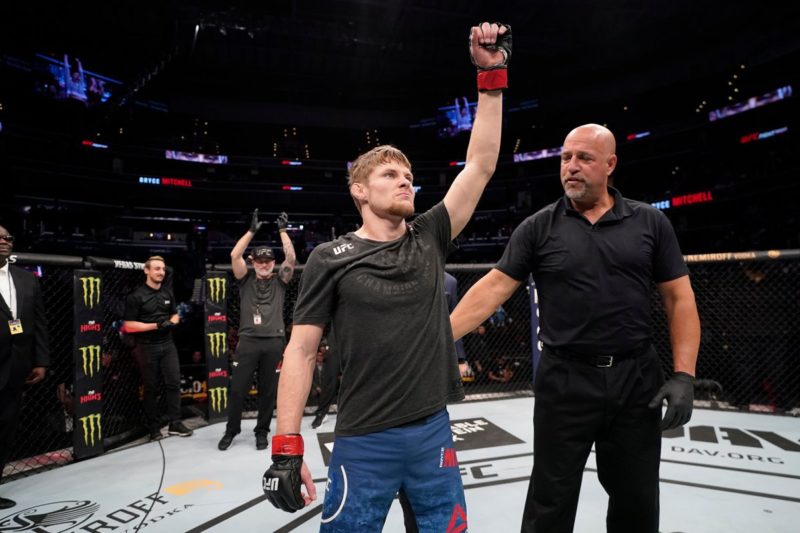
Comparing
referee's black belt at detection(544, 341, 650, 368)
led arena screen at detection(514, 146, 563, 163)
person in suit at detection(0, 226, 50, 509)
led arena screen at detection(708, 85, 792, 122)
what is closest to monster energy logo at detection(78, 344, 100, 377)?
person in suit at detection(0, 226, 50, 509)

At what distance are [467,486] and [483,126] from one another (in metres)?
2.54

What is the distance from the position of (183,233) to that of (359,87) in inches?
460

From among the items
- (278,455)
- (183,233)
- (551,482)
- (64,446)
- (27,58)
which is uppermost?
(27,58)

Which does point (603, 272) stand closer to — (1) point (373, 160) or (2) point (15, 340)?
(1) point (373, 160)

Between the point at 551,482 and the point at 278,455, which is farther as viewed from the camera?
the point at 551,482

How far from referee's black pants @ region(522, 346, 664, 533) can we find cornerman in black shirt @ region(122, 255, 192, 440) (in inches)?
167

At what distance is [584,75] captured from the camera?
73.0ft

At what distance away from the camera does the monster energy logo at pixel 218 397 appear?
5465mm

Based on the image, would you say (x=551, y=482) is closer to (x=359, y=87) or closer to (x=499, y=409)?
(x=499, y=409)

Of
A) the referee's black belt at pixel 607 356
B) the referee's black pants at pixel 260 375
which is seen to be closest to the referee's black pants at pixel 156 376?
the referee's black pants at pixel 260 375

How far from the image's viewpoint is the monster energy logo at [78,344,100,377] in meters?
4.29

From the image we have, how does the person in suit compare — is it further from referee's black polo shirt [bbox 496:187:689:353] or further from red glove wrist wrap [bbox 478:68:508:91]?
referee's black polo shirt [bbox 496:187:689:353]

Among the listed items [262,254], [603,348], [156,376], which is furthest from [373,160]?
[156,376]

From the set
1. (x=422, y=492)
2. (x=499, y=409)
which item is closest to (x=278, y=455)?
(x=422, y=492)
